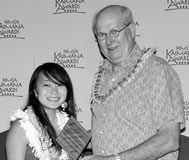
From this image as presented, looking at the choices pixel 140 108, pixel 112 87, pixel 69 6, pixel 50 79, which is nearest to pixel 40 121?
pixel 50 79

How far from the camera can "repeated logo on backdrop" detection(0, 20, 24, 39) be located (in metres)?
2.70

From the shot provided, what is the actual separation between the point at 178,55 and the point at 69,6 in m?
0.82

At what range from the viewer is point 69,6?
258 cm

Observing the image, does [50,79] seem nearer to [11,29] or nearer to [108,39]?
[108,39]

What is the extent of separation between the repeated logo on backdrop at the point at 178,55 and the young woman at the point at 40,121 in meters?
0.72

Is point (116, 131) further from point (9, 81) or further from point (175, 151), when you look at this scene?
point (9, 81)

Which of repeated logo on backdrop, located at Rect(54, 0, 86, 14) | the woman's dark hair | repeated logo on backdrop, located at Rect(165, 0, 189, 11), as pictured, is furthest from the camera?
repeated logo on backdrop, located at Rect(54, 0, 86, 14)

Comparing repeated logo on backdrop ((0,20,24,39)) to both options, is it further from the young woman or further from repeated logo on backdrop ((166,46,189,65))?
repeated logo on backdrop ((166,46,189,65))

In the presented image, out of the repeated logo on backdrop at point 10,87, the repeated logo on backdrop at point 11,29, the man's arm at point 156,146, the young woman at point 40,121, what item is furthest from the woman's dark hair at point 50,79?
the repeated logo on backdrop at point 11,29

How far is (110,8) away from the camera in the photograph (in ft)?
6.29

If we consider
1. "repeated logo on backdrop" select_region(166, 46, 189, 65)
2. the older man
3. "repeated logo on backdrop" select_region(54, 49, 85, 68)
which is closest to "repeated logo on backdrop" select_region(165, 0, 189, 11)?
"repeated logo on backdrop" select_region(166, 46, 189, 65)

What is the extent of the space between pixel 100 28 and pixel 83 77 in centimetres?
68

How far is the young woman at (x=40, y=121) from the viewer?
1944mm

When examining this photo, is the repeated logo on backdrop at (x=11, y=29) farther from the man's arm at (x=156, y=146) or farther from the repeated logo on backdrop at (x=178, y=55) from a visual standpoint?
the man's arm at (x=156, y=146)
